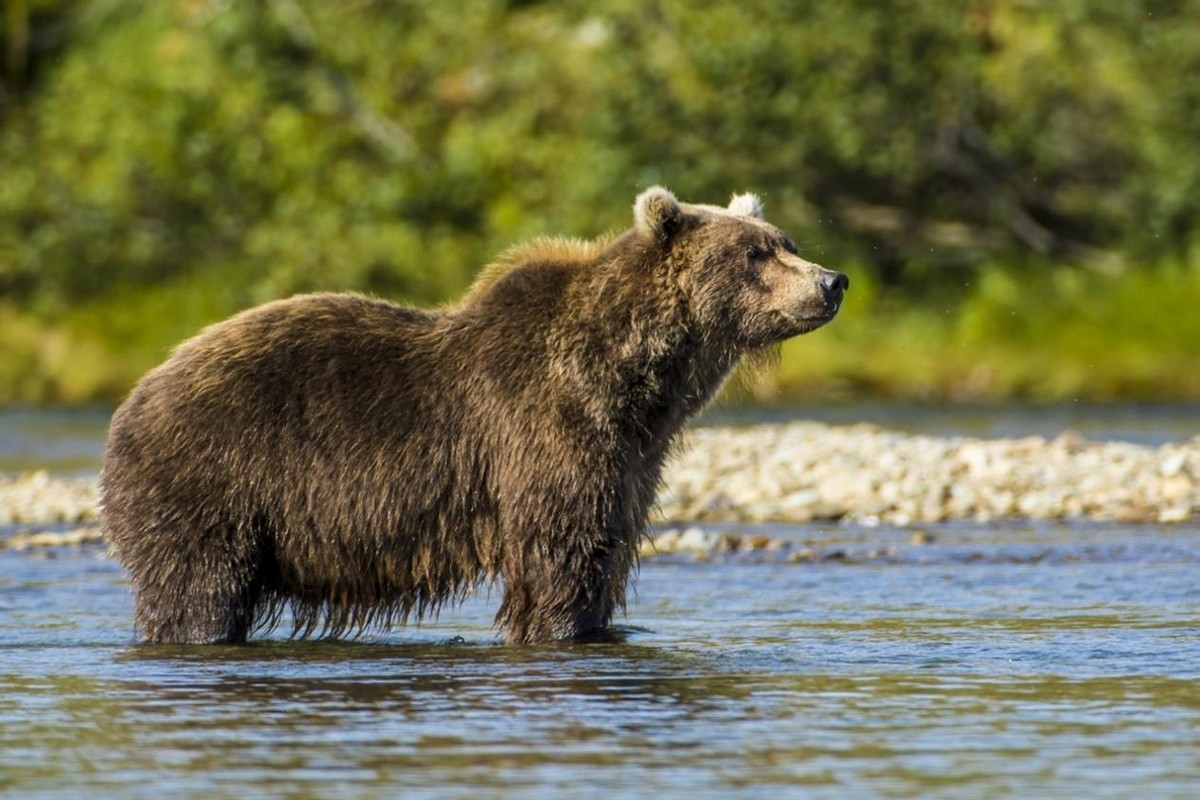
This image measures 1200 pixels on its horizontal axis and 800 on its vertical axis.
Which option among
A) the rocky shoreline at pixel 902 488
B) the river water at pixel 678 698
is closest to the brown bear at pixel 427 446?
the river water at pixel 678 698

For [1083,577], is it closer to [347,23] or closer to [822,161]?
[822,161]

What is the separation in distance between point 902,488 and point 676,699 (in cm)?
758

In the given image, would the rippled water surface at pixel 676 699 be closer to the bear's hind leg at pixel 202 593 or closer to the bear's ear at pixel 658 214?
the bear's hind leg at pixel 202 593

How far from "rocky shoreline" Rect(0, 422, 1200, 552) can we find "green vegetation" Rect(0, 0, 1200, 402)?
34.7 ft

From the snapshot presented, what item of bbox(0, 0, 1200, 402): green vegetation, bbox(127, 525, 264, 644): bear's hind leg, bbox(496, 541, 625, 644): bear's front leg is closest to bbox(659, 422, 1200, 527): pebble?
bbox(496, 541, 625, 644): bear's front leg

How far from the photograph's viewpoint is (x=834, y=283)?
27.6 feet

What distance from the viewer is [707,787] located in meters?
5.70

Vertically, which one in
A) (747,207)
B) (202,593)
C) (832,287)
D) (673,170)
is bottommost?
(202,593)

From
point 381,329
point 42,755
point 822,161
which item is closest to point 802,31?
point 822,161

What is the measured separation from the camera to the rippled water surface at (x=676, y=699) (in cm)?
588

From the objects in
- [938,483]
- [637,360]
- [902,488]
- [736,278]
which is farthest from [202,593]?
[938,483]

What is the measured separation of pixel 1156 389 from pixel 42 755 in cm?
2180

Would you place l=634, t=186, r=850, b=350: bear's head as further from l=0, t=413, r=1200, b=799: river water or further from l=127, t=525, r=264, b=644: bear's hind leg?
l=127, t=525, r=264, b=644: bear's hind leg

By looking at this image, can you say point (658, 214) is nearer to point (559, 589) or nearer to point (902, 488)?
point (559, 589)
